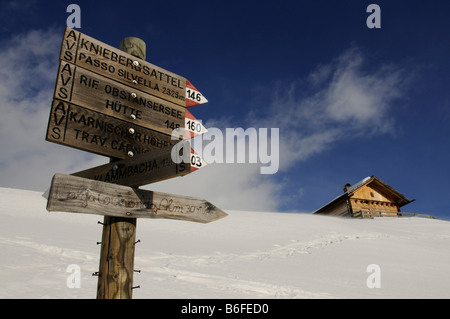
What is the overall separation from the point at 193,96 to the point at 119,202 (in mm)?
1767

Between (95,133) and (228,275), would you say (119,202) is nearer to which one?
(95,133)

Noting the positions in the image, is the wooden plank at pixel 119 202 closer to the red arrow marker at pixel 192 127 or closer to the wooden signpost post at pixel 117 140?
the wooden signpost post at pixel 117 140

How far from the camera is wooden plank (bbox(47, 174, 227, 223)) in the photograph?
2516 millimetres

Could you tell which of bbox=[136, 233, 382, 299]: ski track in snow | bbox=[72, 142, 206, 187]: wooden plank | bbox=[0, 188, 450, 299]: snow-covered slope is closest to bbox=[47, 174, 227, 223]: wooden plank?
bbox=[72, 142, 206, 187]: wooden plank

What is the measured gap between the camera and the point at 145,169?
9.80ft

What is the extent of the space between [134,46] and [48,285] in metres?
4.82

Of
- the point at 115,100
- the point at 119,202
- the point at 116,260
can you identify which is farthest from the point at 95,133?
the point at 116,260

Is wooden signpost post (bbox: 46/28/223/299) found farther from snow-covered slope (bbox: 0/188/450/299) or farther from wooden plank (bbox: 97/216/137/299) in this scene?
snow-covered slope (bbox: 0/188/450/299)

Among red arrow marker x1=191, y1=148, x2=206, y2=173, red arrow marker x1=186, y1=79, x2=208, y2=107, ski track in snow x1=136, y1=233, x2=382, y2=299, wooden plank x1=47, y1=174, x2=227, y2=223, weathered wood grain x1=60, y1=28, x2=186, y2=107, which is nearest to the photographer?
wooden plank x1=47, y1=174, x2=227, y2=223
